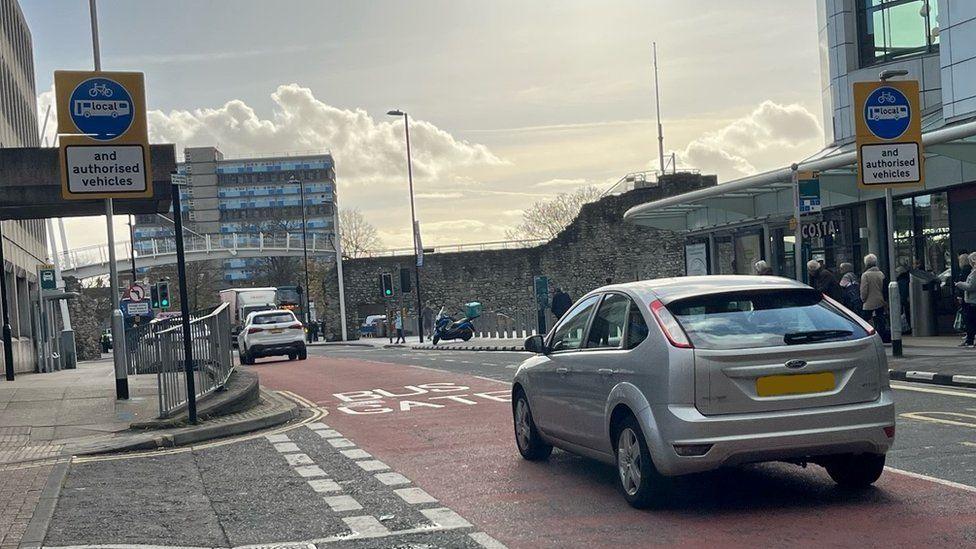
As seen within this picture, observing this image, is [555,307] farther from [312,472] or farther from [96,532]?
[96,532]

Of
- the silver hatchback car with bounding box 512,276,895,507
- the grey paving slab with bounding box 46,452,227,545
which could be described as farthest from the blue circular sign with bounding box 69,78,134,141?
the silver hatchback car with bounding box 512,276,895,507

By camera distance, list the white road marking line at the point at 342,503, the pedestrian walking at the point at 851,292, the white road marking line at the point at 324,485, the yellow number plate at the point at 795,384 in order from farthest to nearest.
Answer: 1. the pedestrian walking at the point at 851,292
2. the white road marking line at the point at 324,485
3. the white road marking line at the point at 342,503
4. the yellow number plate at the point at 795,384

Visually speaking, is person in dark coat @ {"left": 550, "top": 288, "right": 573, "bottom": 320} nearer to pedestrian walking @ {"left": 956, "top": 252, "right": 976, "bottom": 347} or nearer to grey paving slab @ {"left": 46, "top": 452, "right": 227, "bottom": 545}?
pedestrian walking @ {"left": 956, "top": 252, "right": 976, "bottom": 347}

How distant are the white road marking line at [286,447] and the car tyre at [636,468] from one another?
15.3 feet

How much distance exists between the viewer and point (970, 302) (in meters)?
19.6

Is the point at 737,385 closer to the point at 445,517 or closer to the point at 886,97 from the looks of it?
the point at 445,517

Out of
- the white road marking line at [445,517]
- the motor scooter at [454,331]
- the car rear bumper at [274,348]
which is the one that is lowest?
the motor scooter at [454,331]

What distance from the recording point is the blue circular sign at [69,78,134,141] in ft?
53.3

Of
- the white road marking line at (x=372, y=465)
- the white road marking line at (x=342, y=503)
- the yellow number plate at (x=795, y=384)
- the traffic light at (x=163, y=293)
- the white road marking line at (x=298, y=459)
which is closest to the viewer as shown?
the yellow number plate at (x=795, y=384)

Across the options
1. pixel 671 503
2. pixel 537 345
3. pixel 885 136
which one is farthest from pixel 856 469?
pixel 885 136

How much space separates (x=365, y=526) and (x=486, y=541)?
1.00m

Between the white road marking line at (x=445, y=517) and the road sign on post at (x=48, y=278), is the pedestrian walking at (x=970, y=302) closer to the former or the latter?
the white road marking line at (x=445, y=517)

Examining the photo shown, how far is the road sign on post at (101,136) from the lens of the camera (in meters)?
16.1

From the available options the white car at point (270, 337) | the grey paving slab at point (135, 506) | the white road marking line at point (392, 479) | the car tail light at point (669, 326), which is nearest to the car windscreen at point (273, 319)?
the white car at point (270, 337)
